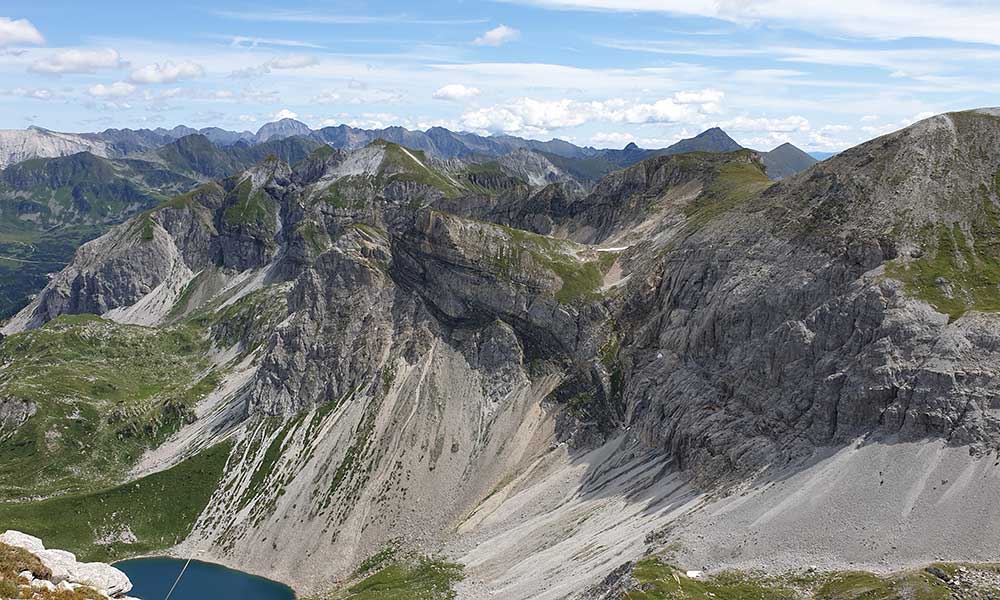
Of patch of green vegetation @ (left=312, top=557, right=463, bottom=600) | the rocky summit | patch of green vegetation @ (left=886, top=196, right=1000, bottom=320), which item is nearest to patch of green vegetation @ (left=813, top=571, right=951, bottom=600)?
the rocky summit

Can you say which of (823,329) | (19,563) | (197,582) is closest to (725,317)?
(823,329)

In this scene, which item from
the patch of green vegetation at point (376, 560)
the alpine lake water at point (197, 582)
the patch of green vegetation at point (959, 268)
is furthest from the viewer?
the alpine lake water at point (197, 582)

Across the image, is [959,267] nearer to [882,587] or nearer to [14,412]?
[882,587]

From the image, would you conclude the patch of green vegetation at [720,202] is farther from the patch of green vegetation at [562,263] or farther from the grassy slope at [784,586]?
the grassy slope at [784,586]

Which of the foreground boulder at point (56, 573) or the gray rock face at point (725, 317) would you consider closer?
the foreground boulder at point (56, 573)

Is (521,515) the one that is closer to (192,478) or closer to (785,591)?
(785,591)

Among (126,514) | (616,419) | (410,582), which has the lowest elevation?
(126,514)

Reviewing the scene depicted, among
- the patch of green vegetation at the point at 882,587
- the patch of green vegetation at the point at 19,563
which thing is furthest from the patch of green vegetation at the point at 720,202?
the patch of green vegetation at the point at 19,563
